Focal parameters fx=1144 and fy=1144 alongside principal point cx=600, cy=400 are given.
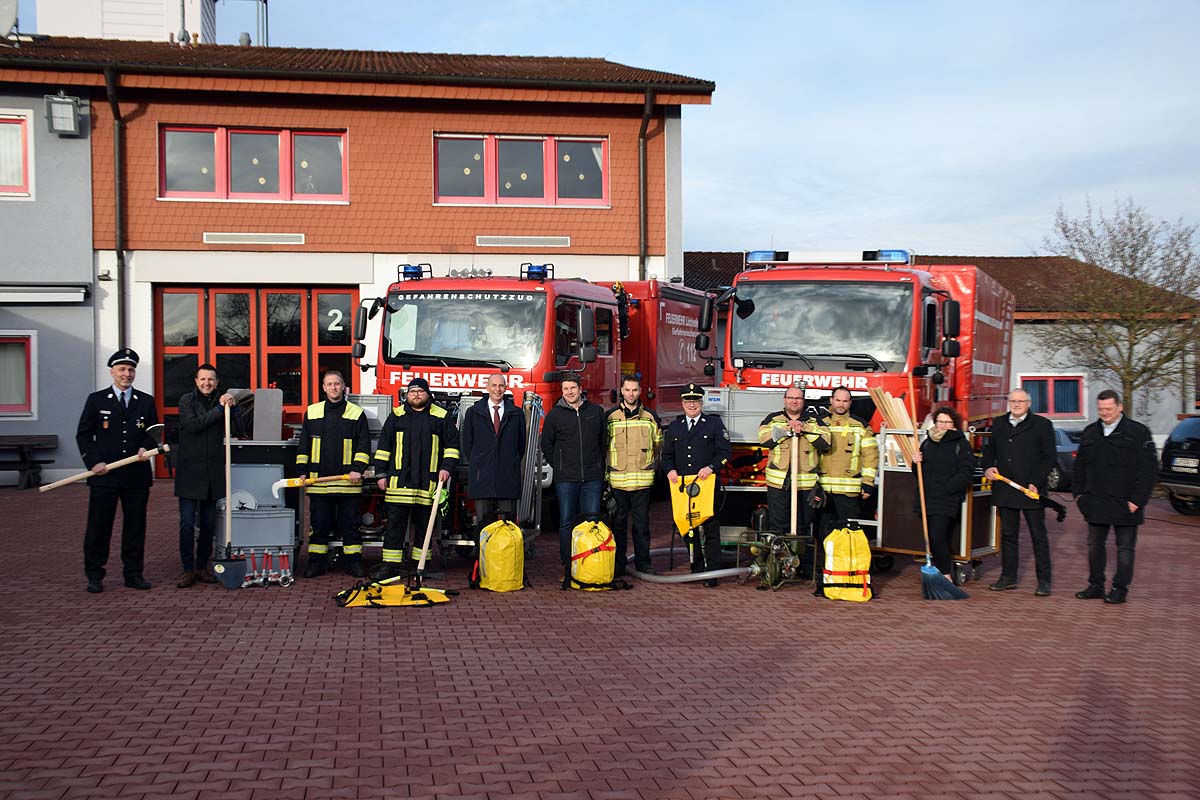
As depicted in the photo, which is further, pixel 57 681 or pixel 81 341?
pixel 81 341

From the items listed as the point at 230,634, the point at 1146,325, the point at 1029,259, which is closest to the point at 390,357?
the point at 230,634

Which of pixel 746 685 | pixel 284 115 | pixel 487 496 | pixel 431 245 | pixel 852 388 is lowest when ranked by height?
pixel 746 685

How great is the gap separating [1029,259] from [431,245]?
2309cm

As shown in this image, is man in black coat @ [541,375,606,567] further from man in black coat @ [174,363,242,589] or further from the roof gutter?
the roof gutter

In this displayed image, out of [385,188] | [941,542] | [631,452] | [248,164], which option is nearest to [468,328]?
[631,452]

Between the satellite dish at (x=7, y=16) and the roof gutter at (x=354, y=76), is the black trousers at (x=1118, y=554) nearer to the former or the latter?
the roof gutter at (x=354, y=76)

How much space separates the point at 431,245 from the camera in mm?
20906

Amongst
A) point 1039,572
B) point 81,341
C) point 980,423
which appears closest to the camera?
point 1039,572

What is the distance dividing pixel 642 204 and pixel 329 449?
1219 centimetres

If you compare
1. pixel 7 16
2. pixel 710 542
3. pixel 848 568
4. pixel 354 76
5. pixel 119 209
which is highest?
pixel 7 16

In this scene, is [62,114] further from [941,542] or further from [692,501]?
[941,542]

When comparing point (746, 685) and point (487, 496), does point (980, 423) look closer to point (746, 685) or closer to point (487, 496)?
point (487, 496)

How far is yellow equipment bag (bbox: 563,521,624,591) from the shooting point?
10039 millimetres

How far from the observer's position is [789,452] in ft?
33.8
